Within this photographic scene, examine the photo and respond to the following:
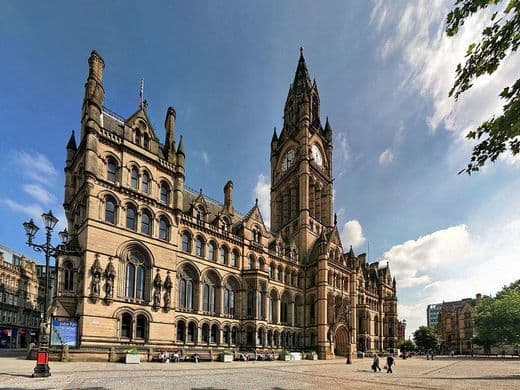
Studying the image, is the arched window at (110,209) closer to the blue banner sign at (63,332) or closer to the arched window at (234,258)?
the blue banner sign at (63,332)

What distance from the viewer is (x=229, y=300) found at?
1688 inches

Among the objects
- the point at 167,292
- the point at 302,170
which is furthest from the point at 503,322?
the point at 167,292

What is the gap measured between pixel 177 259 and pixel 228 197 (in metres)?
13.8

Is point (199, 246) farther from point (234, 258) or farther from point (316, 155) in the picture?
point (316, 155)

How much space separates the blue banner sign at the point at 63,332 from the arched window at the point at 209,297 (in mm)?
14189

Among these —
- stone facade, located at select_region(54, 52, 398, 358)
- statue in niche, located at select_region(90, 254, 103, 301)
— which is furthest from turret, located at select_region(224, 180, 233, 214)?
statue in niche, located at select_region(90, 254, 103, 301)

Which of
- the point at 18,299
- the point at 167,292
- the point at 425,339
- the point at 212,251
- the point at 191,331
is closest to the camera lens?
the point at 167,292

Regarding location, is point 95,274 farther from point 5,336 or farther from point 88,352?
point 5,336

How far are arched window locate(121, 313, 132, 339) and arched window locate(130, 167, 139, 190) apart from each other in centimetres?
1132

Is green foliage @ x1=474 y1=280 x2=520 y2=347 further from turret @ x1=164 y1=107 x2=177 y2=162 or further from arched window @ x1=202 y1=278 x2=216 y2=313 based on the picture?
turret @ x1=164 y1=107 x2=177 y2=162

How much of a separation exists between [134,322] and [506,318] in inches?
2287

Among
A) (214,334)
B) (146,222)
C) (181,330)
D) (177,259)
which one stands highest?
(146,222)

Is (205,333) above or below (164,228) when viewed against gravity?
below

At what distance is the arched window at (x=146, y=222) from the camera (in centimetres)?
3472
